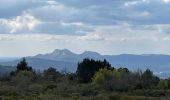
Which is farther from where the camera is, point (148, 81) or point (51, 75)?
point (51, 75)

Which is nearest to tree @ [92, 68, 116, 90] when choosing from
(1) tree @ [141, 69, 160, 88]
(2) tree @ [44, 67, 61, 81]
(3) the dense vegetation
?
(3) the dense vegetation

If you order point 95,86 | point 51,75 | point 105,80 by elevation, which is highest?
point 51,75

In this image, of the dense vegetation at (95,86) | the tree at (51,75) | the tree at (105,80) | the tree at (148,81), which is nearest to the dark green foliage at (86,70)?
the dense vegetation at (95,86)

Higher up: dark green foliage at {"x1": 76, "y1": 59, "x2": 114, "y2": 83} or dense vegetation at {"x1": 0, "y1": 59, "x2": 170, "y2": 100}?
dark green foliage at {"x1": 76, "y1": 59, "x2": 114, "y2": 83}

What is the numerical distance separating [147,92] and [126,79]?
438 inches

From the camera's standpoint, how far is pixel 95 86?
1982 inches

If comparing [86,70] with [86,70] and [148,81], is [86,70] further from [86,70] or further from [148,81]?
[148,81]

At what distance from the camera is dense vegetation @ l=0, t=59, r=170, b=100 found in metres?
36.6

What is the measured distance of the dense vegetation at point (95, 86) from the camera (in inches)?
1439

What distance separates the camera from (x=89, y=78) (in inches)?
2813

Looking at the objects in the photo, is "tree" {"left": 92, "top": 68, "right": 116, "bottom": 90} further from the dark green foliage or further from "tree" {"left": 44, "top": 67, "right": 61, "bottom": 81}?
"tree" {"left": 44, "top": 67, "right": 61, "bottom": 81}

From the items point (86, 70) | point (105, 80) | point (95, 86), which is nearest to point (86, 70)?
point (86, 70)

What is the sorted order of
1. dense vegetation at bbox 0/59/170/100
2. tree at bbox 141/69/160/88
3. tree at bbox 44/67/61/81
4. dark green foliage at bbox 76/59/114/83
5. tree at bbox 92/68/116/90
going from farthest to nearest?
1. tree at bbox 44/67/61/81
2. dark green foliage at bbox 76/59/114/83
3. tree at bbox 141/69/160/88
4. tree at bbox 92/68/116/90
5. dense vegetation at bbox 0/59/170/100

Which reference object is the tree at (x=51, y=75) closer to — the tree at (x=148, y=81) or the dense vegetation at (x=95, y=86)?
the dense vegetation at (x=95, y=86)
